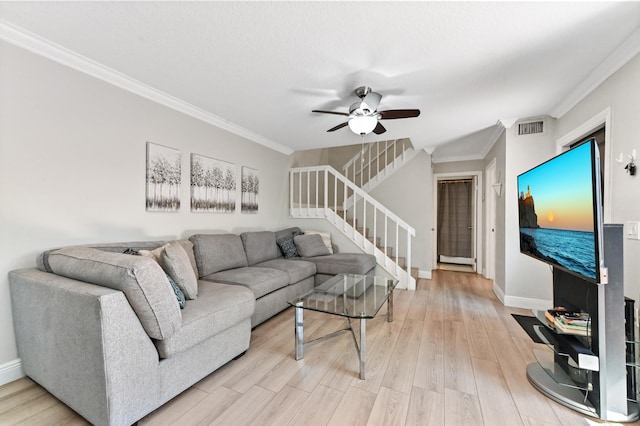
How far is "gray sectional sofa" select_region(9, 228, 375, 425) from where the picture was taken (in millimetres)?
1273

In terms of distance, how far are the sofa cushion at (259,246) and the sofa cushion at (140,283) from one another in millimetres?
1919

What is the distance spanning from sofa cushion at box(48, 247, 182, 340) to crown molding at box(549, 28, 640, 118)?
11.2 feet

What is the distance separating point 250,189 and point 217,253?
1413 mm

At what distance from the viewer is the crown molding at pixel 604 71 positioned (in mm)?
1831

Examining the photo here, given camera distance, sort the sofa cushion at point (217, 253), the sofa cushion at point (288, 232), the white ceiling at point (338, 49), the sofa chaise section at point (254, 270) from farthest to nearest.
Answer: the sofa cushion at point (288, 232) < the sofa cushion at point (217, 253) < the sofa chaise section at point (254, 270) < the white ceiling at point (338, 49)

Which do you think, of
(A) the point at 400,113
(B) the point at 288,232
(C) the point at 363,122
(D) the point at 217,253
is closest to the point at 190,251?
(D) the point at 217,253

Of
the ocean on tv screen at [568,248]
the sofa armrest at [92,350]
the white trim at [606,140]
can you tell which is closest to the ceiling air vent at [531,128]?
the white trim at [606,140]

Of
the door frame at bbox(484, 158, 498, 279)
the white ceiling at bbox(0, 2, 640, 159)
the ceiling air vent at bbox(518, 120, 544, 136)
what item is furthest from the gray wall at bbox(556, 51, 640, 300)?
the door frame at bbox(484, 158, 498, 279)

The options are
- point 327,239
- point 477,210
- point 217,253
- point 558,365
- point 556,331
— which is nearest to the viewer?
point 556,331

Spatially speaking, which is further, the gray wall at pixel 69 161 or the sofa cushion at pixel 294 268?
the sofa cushion at pixel 294 268

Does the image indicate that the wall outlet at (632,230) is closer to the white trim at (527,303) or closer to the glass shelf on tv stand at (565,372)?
the glass shelf on tv stand at (565,372)

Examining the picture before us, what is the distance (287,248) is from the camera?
399cm

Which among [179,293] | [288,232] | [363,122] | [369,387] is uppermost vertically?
[363,122]

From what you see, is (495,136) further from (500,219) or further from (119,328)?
(119,328)
